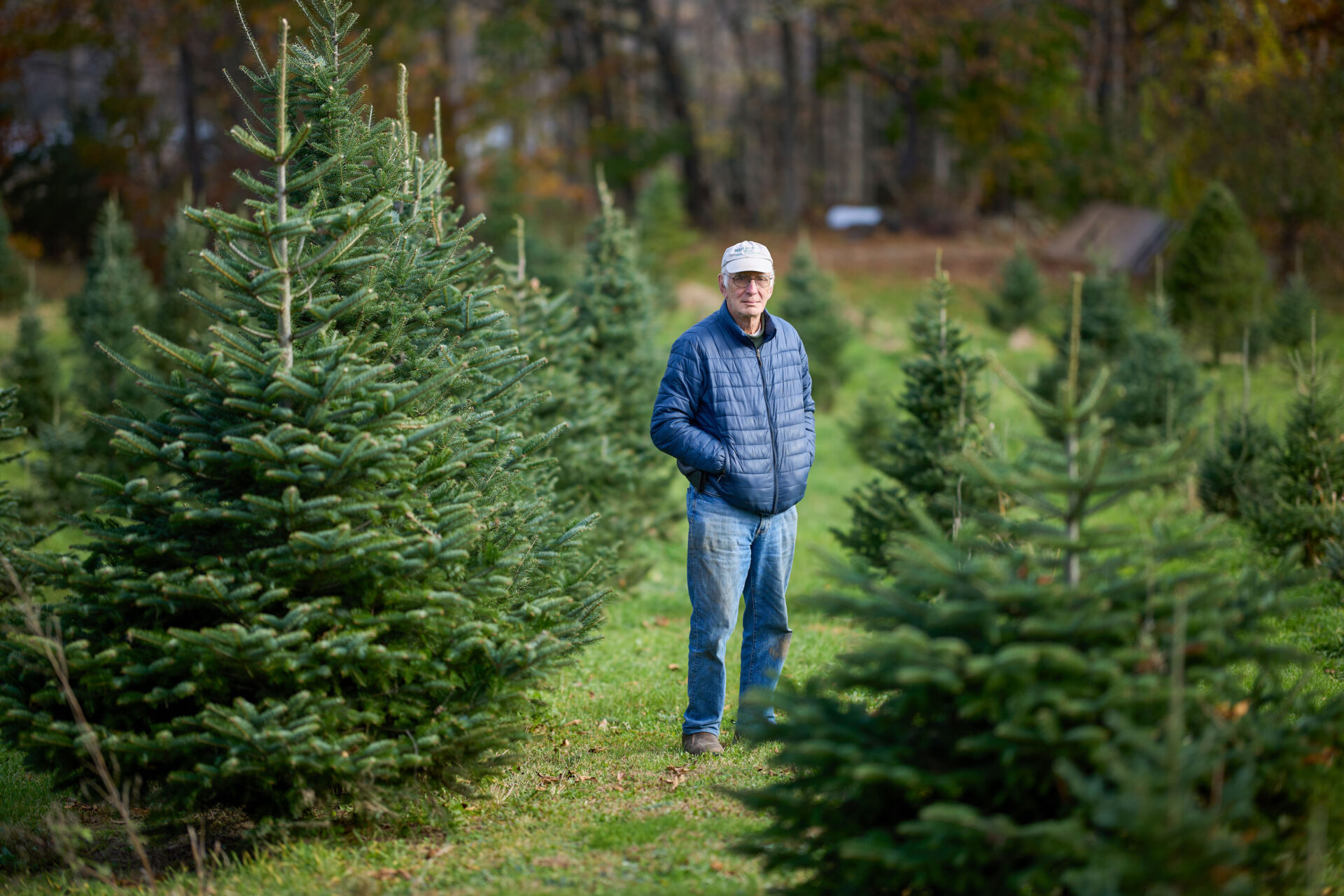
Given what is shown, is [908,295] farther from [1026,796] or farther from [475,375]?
[1026,796]

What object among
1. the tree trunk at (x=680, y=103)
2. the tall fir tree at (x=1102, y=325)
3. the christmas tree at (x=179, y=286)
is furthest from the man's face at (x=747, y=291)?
the tree trunk at (x=680, y=103)

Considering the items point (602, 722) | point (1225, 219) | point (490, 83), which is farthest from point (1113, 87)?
point (602, 722)

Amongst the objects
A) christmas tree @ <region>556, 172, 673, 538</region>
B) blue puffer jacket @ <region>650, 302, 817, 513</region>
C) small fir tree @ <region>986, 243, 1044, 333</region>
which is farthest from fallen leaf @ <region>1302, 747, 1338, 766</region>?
small fir tree @ <region>986, 243, 1044, 333</region>

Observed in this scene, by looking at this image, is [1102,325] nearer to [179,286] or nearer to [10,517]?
[179,286]

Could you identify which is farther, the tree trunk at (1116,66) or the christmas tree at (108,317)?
the tree trunk at (1116,66)

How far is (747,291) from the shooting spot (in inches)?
212

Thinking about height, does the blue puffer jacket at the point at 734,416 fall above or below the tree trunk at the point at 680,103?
below

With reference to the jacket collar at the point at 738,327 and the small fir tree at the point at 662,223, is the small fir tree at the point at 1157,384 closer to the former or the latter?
the jacket collar at the point at 738,327

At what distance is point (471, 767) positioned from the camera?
476 centimetres

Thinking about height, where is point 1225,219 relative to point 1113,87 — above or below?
below

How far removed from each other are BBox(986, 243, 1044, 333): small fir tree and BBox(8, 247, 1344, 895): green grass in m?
16.2

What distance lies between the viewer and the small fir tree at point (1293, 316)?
18656 millimetres

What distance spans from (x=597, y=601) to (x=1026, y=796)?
2521mm

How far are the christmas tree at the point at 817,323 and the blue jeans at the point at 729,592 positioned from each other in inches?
543
